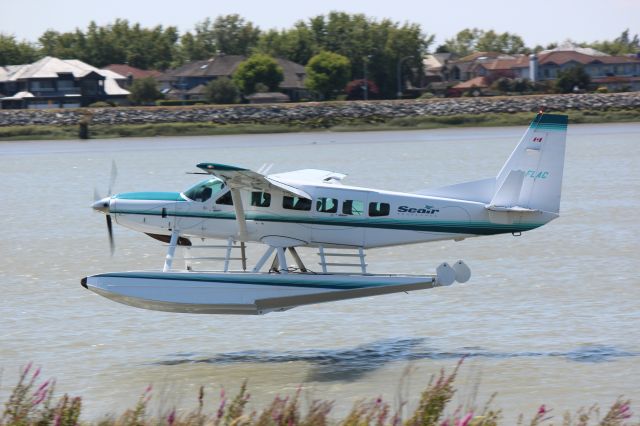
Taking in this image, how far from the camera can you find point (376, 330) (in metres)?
17.6

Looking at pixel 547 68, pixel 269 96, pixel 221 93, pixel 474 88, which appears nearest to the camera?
pixel 221 93

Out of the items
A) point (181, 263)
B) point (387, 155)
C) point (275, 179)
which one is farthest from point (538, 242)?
point (387, 155)

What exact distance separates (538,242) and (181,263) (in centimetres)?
870

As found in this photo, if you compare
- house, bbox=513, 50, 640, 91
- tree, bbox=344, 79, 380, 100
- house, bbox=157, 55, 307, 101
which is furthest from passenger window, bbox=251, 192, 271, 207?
house, bbox=513, 50, 640, 91

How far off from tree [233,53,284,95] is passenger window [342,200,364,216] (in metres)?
98.3

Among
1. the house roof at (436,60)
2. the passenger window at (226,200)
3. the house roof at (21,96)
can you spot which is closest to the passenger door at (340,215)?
the passenger window at (226,200)

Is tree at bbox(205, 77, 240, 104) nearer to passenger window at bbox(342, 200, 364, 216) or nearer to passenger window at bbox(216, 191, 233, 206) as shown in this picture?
passenger window at bbox(216, 191, 233, 206)

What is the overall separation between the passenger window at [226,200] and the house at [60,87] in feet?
332

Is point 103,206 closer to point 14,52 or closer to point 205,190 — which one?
point 205,190

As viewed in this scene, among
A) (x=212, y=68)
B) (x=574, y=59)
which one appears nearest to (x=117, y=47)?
(x=212, y=68)

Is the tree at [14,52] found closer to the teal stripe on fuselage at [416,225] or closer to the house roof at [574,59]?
the house roof at [574,59]

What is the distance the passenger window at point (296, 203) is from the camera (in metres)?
15.8

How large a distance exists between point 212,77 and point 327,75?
16318 millimetres

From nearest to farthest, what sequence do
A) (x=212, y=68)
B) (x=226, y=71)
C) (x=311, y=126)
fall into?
(x=311, y=126), (x=226, y=71), (x=212, y=68)
